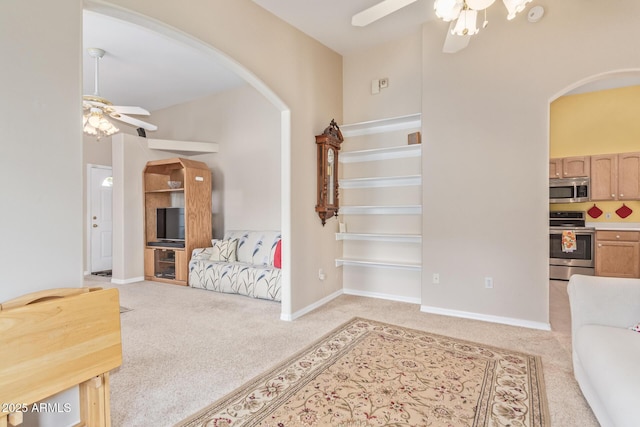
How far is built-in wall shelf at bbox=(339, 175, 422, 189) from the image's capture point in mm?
4066

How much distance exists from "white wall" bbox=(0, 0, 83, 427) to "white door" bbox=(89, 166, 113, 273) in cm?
572

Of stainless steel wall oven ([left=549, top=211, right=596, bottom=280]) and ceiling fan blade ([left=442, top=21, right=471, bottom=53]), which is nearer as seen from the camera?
ceiling fan blade ([left=442, top=21, right=471, bottom=53])

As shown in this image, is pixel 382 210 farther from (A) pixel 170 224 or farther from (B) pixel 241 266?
(A) pixel 170 224

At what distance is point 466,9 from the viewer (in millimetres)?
1997

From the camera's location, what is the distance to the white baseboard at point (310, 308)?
11.6 feet

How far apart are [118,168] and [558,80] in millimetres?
6396

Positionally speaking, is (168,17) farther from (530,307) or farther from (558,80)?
(530,307)

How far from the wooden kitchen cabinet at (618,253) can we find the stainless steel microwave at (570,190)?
64 centimetres

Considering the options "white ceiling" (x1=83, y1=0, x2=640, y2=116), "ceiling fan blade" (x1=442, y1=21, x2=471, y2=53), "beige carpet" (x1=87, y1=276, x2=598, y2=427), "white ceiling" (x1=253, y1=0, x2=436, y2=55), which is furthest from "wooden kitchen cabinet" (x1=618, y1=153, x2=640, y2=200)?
"ceiling fan blade" (x1=442, y1=21, x2=471, y2=53)

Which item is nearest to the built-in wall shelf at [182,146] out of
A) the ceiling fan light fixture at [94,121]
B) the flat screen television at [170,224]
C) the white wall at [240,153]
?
the white wall at [240,153]

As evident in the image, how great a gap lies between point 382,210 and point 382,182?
0.38 metres

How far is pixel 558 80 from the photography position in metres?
3.15

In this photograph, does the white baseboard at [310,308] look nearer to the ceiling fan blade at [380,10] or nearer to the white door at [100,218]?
the ceiling fan blade at [380,10]

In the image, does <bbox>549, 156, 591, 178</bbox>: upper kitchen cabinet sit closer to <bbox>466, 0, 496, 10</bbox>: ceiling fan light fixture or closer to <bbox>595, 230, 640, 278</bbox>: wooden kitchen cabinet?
<bbox>595, 230, 640, 278</bbox>: wooden kitchen cabinet
